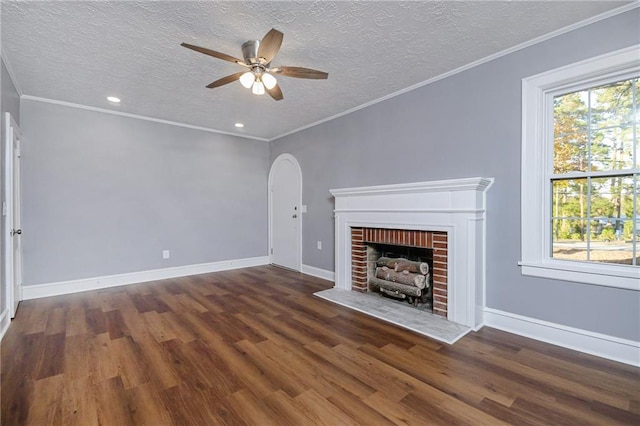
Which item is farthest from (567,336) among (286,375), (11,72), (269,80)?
(11,72)

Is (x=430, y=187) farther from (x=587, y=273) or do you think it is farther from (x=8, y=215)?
(x=8, y=215)

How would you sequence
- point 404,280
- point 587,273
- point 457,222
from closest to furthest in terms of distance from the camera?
point 587,273 < point 457,222 < point 404,280

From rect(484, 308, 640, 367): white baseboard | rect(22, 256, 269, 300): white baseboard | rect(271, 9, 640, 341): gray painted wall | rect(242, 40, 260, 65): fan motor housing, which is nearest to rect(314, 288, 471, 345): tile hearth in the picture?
rect(484, 308, 640, 367): white baseboard

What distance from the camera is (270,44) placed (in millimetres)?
1999

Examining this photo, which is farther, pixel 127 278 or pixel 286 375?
pixel 127 278

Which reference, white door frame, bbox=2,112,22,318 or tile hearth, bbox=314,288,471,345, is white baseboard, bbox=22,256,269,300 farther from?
tile hearth, bbox=314,288,471,345

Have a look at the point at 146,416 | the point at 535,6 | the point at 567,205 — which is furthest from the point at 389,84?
the point at 146,416

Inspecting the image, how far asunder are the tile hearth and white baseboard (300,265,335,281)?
2.03 ft

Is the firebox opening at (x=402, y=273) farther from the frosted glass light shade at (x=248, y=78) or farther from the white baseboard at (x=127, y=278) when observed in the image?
the white baseboard at (x=127, y=278)

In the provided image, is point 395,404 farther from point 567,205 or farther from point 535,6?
point 535,6

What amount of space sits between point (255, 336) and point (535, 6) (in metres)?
3.29

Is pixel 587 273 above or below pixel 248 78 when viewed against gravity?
below

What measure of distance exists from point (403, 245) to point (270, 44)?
2369mm

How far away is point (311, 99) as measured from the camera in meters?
3.64
